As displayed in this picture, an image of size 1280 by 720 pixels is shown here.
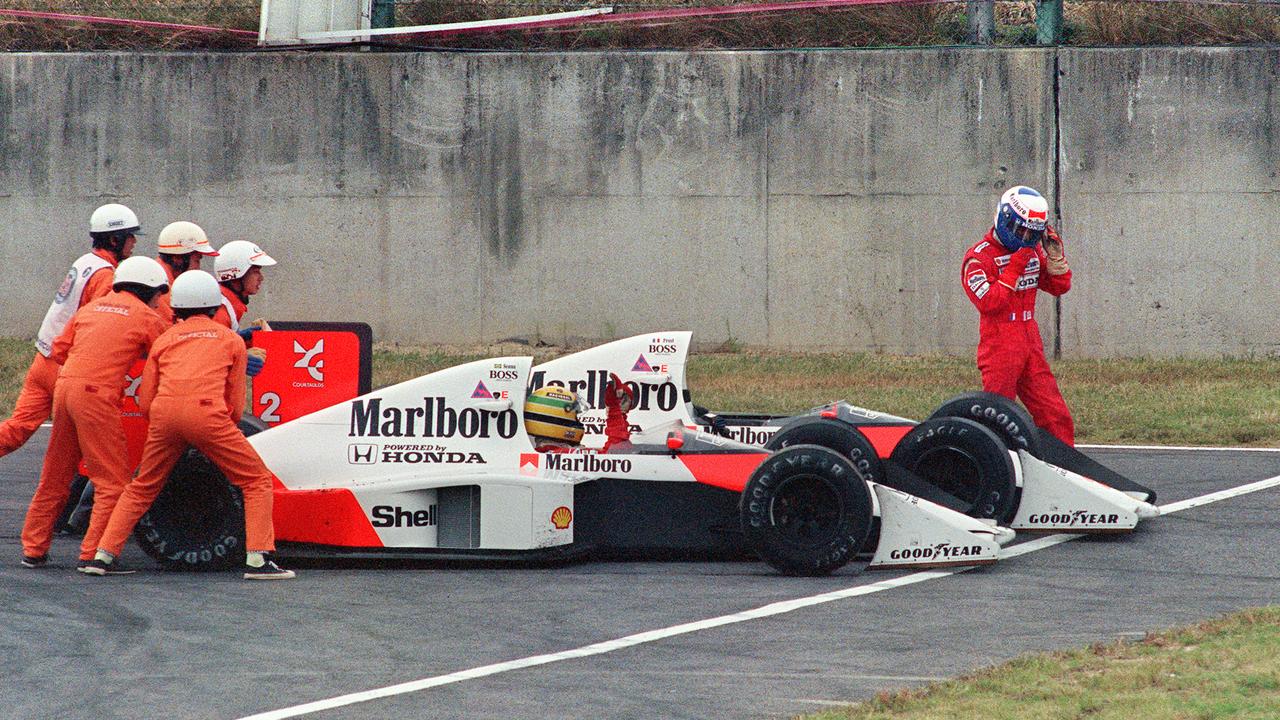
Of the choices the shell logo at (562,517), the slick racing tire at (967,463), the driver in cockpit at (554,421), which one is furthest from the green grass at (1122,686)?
the driver in cockpit at (554,421)

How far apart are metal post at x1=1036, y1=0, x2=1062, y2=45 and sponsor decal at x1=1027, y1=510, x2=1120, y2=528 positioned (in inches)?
344

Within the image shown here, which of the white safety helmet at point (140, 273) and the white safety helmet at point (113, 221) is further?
the white safety helmet at point (113, 221)

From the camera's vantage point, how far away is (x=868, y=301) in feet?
53.7

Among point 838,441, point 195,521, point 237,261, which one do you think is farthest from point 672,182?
point 195,521

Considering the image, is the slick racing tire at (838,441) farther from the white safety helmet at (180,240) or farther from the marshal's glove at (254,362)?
the white safety helmet at (180,240)

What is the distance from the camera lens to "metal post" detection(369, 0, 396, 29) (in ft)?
57.5

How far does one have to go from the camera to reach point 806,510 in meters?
8.02

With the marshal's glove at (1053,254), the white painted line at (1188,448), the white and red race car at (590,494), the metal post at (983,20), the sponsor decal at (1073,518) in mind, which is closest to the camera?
the white and red race car at (590,494)

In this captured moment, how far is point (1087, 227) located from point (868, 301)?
2.17 meters

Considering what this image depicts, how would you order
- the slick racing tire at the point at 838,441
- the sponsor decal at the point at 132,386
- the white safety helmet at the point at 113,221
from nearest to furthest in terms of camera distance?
the slick racing tire at the point at 838,441 → the sponsor decal at the point at 132,386 → the white safety helmet at the point at 113,221

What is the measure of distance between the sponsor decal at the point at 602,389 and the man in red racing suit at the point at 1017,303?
1.90m

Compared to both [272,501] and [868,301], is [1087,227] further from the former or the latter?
[272,501]

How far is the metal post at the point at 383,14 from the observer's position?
17.5 metres

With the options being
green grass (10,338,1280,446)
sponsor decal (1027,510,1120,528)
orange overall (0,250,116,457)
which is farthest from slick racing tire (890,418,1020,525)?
orange overall (0,250,116,457)
